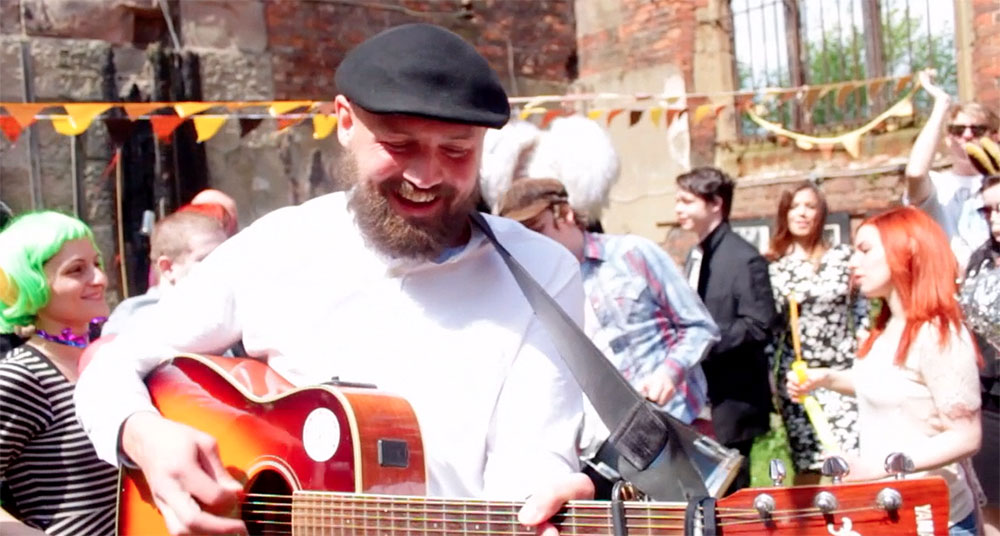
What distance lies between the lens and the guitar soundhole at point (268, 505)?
228 cm

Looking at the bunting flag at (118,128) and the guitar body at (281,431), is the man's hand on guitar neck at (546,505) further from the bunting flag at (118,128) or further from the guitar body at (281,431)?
the bunting flag at (118,128)

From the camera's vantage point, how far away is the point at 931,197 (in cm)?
537

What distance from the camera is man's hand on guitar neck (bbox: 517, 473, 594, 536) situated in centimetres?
194

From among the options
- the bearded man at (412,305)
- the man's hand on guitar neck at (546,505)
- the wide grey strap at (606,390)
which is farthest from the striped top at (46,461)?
the man's hand on guitar neck at (546,505)

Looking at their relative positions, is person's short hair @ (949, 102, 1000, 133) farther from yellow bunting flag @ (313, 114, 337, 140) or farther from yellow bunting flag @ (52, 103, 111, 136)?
yellow bunting flag @ (52, 103, 111, 136)

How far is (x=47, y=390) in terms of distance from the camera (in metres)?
3.04

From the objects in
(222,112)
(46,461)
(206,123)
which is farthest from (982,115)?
(222,112)

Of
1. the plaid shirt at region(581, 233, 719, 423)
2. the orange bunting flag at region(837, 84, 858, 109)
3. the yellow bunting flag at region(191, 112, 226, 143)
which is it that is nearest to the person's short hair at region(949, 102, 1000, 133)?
the plaid shirt at region(581, 233, 719, 423)

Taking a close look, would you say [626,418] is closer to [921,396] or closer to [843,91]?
[921,396]

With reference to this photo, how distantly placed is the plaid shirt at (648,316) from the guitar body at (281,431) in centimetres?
217

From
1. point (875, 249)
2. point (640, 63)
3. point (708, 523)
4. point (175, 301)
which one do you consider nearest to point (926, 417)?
point (875, 249)

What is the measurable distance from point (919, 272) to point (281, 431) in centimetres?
222

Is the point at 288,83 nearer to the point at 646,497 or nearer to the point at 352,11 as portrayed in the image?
the point at 352,11

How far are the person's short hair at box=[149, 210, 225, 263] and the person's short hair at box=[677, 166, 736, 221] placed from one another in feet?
6.94
